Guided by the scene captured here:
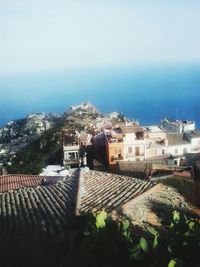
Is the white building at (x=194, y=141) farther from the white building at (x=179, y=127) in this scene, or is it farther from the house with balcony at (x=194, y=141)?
the white building at (x=179, y=127)

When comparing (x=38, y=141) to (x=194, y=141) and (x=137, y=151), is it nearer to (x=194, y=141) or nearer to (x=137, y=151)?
(x=137, y=151)

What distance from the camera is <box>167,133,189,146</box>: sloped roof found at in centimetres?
3894

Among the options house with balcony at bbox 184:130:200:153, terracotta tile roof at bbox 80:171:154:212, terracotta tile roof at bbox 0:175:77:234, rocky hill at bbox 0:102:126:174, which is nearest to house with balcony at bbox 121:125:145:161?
rocky hill at bbox 0:102:126:174

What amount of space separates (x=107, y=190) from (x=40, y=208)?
5.39 feet

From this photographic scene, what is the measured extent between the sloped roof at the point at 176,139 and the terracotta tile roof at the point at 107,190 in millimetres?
28307

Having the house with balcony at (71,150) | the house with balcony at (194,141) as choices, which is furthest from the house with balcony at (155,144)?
the house with balcony at (71,150)

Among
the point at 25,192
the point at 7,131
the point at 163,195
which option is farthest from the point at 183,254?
the point at 7,131

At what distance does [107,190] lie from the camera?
9656mm

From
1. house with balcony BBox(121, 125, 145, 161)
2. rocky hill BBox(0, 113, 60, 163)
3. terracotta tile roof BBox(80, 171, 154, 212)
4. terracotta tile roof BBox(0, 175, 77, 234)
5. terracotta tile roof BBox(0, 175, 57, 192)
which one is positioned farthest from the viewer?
rocky hill BBox(0, 113, 60, 163)

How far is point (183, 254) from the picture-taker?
615cm

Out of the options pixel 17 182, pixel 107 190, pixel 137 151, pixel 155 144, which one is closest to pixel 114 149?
pixel 137 151

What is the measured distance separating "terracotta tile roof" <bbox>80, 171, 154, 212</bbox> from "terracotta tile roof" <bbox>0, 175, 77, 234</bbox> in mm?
278

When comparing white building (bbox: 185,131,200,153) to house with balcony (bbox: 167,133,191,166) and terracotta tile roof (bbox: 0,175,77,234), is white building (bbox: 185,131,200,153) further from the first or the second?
terracotta tile roof (bbox: 0,175,77,234)

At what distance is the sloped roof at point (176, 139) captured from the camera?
128 ft
